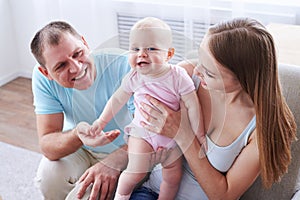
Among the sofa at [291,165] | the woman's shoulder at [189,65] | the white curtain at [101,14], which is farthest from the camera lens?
the white curtain at [101,14]

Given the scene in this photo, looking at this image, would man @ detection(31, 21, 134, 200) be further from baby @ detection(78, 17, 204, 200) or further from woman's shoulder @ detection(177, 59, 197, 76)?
woman's shoulder @ detection(177, 59, 197, 76)

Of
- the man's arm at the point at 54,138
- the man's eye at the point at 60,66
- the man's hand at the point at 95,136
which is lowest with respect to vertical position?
the man's arm at the point at 54,138

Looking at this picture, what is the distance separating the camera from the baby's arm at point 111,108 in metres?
0.94

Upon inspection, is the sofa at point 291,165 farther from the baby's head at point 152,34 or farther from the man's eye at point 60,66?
the man's eye at point 60,66

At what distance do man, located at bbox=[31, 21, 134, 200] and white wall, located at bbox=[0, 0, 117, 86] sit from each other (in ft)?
3.54

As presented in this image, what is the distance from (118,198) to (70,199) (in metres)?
0.13

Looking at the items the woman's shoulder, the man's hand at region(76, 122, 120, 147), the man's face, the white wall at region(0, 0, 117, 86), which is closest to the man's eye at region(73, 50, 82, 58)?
the man's face

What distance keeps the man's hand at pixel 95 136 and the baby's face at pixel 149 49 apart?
180 mm

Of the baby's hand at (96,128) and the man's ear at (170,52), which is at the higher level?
the man's ear at (170,52)

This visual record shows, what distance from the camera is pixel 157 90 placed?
0.91m

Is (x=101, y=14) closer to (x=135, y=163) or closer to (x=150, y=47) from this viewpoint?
(x=135, y=163)

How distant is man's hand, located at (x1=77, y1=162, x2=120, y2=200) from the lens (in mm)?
1218

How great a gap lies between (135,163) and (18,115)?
1.74 m

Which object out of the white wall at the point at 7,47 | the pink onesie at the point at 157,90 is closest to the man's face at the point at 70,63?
the pink onesie at the point at 157,90
